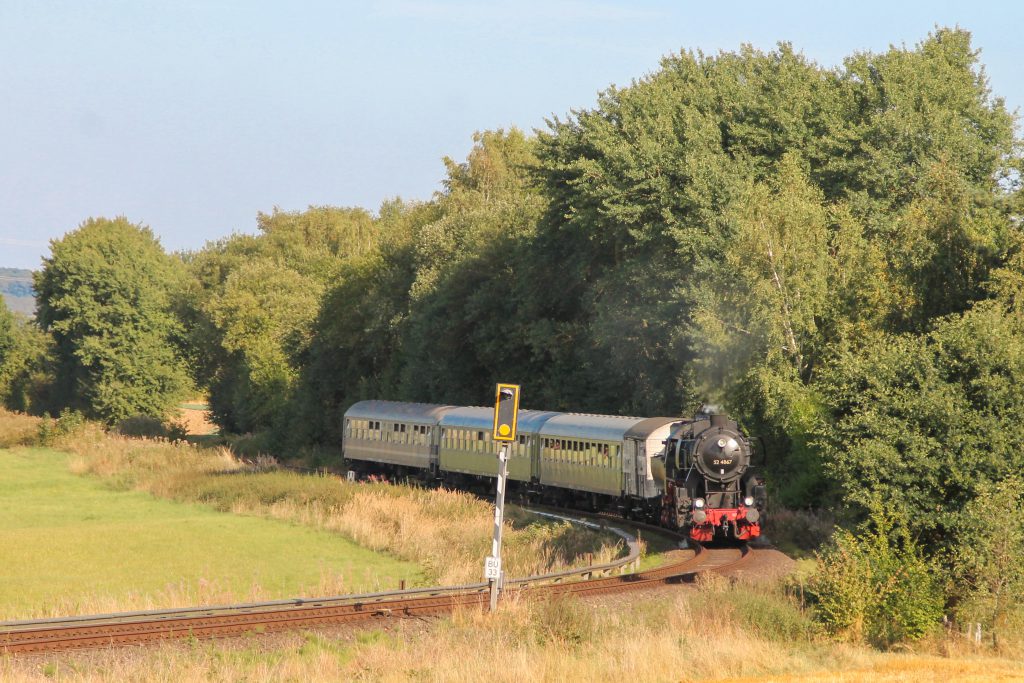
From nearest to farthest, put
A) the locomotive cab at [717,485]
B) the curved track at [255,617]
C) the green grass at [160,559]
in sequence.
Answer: the curved track at [255,617] → the green grass at [160,559] → the locomotive cab at [717,485]

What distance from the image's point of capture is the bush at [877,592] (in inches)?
723

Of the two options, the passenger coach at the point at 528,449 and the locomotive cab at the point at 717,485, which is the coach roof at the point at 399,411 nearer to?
the passenger coach at the point at 528,449

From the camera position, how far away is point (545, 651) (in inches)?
634

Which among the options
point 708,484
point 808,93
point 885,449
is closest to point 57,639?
point 885,449

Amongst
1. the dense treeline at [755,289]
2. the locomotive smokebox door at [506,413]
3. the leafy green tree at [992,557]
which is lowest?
the leafy green tree at [992,557]

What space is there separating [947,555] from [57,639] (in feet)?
46.8

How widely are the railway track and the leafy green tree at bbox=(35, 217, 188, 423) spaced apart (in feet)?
256

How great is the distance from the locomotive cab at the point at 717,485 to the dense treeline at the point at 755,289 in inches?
80.5

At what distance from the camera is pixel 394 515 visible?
36656 mm

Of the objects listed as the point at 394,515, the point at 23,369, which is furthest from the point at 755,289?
the point at 23,369

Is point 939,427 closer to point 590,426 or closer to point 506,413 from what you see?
point 506,413

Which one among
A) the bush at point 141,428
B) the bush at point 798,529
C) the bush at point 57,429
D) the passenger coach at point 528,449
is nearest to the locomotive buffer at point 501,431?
the bush at point 798,529

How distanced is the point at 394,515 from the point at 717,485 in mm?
12662

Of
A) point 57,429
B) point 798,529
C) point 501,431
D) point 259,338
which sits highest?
point 259,338
